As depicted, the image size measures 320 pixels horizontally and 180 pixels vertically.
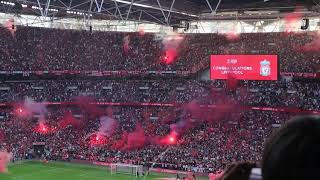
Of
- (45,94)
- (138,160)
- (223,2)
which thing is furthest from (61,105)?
(223,2)

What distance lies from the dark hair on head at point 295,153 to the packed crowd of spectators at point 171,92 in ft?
123

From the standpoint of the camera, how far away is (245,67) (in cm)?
3512

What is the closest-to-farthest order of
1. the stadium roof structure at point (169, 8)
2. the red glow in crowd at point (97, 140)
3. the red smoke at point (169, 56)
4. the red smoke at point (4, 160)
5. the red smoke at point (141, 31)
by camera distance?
1. the stadium roof structure at point (169, 8)
2. the red smoke at point (4, 160)
3. the red glow in crowd at point (97, 140)
4. the red smoke at point (169, 56)
5. the red smoke at point (141, 31)

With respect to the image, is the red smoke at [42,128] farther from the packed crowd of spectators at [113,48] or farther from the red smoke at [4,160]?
the packed crowd of spectators at [113,48]

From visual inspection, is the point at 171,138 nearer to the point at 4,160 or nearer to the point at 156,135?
the point at 156,135

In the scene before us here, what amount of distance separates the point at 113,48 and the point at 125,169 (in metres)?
20.2

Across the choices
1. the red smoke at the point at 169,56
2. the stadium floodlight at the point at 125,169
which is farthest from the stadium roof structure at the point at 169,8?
the stadium floodlight at the point at 125,169

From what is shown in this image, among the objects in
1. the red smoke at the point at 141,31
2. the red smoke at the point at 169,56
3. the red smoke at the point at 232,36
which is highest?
the red smoke at the point at 141,31

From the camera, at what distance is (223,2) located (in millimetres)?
38938

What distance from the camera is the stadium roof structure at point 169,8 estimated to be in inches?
1323

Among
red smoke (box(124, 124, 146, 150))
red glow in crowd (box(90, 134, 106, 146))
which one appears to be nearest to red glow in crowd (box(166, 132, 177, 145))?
red smoke (box(124, 124, 146, 150))

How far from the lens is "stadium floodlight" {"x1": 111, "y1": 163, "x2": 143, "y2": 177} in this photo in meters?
34.7

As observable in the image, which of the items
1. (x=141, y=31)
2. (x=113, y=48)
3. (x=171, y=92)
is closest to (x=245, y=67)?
(x=171, y=92)

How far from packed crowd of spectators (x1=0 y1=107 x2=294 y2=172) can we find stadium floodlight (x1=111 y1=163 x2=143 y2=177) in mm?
1404
